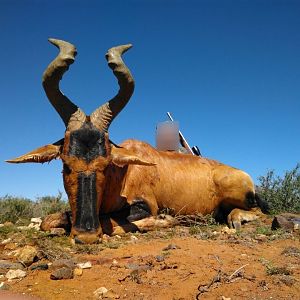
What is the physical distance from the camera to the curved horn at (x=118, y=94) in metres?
6.80

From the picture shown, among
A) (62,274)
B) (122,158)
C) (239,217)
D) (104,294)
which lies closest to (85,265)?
(62,274)

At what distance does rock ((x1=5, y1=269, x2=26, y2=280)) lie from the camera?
3.74 m

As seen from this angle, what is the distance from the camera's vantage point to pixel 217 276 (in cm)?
353

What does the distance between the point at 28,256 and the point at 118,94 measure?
3580 millimetres

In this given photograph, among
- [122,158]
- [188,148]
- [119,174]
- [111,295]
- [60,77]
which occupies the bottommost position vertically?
[111,295]

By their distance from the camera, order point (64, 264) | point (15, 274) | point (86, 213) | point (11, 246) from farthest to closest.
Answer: point (86, 213) → point (11, 246) → point (64, 264) → point (15, 274)

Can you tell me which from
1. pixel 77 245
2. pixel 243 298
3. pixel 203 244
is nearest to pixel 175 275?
pixel 243 298

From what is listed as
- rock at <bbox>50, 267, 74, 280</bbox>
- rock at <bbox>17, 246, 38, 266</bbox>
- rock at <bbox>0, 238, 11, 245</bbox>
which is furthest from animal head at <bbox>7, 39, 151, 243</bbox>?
rock at <bbox>50, 267, 74, 280</bbox>

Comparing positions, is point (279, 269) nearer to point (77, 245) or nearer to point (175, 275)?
point (175, 275)

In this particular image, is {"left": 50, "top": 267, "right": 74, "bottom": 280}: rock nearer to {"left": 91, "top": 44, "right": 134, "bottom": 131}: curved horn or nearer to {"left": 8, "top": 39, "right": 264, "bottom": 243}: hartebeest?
{"left": 8, "top": 39, "right": 264, "bottom": 243}: hartebeest

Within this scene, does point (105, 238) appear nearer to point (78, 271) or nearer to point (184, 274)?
point (78, 271)

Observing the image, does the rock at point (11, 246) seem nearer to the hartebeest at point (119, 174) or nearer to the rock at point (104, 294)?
the hartebeest at point (119, 174)

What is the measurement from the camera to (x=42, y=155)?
637cm

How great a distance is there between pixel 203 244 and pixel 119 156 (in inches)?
81.5
